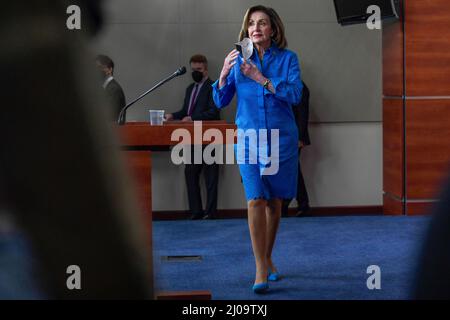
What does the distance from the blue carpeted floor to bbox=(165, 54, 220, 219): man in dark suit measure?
0.27 m

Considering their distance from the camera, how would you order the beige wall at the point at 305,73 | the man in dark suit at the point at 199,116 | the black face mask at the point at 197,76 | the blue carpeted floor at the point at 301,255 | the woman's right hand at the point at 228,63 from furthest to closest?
the beige wall at the point at 305,73, the man in dark suit at the point at 199,116, the black face mask at the point at 197,76, the blue carpeted floor at the point at 301,255, the woman's right hand at the point at 228,63

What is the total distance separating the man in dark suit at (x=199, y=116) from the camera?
8.26 m

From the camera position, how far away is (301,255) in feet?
20.1

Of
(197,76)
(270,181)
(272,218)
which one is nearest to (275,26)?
(270,181)

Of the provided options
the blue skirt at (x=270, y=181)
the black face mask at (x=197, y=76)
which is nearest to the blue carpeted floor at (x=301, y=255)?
the blue skirt at (x=270, y=181)

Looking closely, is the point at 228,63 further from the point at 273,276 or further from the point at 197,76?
the point at 197,76

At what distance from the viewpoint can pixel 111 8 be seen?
0.28m

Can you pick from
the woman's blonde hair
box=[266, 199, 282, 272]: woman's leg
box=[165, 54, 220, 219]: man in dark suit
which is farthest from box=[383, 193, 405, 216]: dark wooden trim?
the woman's blonde hair

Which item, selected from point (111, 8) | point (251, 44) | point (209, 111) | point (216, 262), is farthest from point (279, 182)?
point (111, 8)

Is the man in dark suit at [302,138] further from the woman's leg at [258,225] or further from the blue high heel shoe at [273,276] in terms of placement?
the woman's leg at [258,225]

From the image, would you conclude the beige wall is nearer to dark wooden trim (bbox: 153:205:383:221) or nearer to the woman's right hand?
dark wooden trim (bbox: 153:205:383:221)

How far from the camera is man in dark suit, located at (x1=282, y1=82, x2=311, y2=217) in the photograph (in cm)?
820

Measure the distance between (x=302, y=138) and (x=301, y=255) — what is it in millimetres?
2500

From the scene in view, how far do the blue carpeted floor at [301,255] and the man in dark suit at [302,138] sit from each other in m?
0.24
